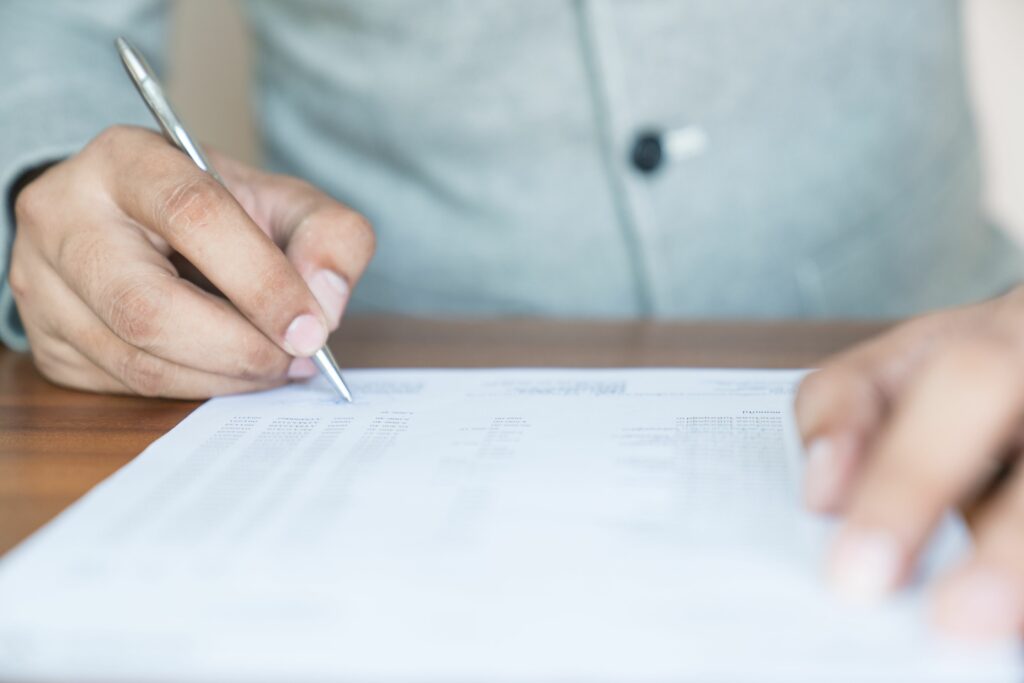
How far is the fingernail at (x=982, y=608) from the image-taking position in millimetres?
263

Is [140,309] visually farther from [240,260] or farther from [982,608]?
[982,608]

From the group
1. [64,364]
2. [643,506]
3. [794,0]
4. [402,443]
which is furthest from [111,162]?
[794,0]

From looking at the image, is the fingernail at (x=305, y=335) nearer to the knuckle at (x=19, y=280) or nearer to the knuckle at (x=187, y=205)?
the knuckle at (x=187, y=205)

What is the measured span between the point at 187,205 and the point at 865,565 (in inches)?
14.5

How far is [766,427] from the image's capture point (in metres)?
0.44

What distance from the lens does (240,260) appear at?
49cm

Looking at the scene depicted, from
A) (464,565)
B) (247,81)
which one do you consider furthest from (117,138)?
(247,81)

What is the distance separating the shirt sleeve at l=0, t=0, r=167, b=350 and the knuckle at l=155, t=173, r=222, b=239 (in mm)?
165

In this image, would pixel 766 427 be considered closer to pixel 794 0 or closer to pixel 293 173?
pixel 794 0

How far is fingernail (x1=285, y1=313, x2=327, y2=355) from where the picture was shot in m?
0.49

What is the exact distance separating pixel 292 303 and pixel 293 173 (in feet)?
1.50

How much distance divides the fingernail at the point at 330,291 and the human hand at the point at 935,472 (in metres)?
0.30

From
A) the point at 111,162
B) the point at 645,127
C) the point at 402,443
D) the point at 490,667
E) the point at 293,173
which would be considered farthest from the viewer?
the point at 293,173

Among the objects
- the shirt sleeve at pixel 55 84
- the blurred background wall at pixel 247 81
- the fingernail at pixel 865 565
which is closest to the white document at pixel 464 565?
the fingernail at pixel 865 565
